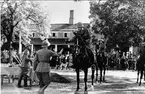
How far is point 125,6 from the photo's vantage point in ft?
69.4

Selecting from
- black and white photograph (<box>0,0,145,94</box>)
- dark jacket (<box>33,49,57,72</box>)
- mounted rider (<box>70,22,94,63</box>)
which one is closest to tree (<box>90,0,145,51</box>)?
black and white photograph (<box>0,0,145,94</box>)

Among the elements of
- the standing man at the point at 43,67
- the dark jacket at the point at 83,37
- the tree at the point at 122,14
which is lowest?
the standing man at the point at 43,67

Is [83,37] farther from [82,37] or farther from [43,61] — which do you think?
[43,61]

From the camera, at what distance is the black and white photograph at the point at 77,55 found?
13.0 meters

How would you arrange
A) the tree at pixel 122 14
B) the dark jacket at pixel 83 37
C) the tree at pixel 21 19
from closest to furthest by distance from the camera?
the dark jacket at pixel 83 37 → the tree at pixel 122 14 → the tree at pixel 21 19

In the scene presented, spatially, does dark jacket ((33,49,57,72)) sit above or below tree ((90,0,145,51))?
below

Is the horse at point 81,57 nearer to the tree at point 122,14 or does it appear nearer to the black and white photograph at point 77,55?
the black and white photograph at point 77,55

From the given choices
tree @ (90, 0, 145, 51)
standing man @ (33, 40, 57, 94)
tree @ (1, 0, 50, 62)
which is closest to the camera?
standing man @ (33, 40, 57, 94)

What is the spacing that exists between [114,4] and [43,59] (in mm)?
13558

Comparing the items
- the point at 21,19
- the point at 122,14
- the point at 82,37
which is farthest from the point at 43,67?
the point at 21,19

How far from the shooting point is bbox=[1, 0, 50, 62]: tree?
33469mm

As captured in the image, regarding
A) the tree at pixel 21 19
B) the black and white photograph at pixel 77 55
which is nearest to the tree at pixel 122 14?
the black and white photograph at pixel 77 55

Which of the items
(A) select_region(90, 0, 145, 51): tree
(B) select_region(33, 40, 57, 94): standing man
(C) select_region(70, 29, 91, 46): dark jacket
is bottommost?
(B) select_region(33, 40, 57, 94): standing man

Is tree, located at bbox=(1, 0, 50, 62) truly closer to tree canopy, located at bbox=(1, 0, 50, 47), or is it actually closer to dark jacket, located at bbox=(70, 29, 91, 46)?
tree canopy, located at bbox=(1, 0, 50, 47)
